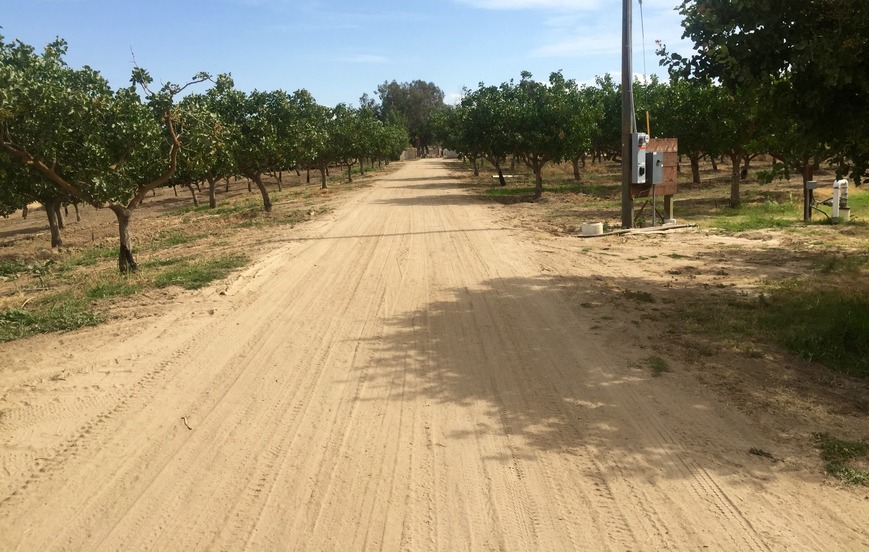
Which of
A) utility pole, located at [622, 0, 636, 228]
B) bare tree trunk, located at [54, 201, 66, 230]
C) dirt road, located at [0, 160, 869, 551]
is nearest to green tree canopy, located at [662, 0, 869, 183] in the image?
dirt road, located at [0, 160, 869, 551]

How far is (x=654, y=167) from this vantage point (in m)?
15.8

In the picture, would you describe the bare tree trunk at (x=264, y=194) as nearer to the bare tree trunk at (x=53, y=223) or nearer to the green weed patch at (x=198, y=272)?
the bare tree trunk at (x=53, y=223)

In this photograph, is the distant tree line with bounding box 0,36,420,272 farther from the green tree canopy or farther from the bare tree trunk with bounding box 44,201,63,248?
the green tree canopy

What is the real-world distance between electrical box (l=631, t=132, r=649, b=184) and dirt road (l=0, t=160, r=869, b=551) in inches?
332

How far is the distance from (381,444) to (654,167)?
1296 centimetres

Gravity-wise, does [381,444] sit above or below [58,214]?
below

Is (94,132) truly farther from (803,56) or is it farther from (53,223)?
(53,223)

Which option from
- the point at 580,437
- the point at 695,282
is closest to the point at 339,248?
the point at 695,282

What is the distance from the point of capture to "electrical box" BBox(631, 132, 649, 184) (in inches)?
611

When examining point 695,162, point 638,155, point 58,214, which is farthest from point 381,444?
point 695,162

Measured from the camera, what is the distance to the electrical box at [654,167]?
15812mm

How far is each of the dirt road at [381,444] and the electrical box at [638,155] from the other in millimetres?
8422

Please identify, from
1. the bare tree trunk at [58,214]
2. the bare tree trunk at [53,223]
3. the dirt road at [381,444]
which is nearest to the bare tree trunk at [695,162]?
the dirt road at [381,444]

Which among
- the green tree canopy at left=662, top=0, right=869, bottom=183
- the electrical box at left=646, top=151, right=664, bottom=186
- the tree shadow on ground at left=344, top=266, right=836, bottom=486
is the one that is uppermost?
the green tree canopy at left=662, top=0, right=869, bottom=183
